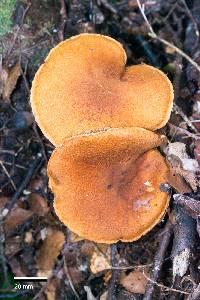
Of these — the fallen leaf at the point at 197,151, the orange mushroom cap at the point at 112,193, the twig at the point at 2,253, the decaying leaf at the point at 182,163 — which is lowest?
the twig at the point at 2,253

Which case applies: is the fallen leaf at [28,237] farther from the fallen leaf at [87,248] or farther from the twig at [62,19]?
the twig at [62,19]

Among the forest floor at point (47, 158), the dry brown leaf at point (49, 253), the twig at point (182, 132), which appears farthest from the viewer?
the dry brown leaf at point (49, 253)

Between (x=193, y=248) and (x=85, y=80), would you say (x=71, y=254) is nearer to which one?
(x=193, y=248)

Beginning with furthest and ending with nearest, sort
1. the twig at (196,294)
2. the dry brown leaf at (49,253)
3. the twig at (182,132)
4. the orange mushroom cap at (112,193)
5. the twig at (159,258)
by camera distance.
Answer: the dry brown leaf at (49,253)
the twig at (182,132)
the twig at (159,258)
the orange mushroom cap at (112,193)
the twig at (196,294)

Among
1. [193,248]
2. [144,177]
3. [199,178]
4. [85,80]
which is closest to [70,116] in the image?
[85,80]

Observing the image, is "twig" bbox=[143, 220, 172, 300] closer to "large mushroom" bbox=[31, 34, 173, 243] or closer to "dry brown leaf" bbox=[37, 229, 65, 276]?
"large mushroom" bbox=[31, 34, 173, 243]

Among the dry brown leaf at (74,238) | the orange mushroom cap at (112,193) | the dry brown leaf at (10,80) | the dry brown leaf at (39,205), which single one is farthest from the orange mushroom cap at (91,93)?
the dry brown leaf at (74,238)

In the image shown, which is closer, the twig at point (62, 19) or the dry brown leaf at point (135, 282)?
the dry brown leaf at point (135, 282)
